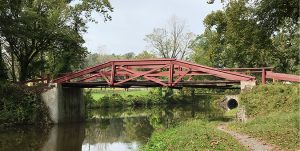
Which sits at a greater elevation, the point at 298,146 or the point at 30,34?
the point at 30,34

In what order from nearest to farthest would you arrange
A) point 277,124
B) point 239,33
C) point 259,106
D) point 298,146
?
1. point 298,146
2. point 277,124
3. point 259,106
4. point 239,33

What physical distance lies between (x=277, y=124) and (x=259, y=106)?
215 inches

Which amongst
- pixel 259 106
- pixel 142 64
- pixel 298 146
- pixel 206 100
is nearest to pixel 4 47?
pixel 142 64

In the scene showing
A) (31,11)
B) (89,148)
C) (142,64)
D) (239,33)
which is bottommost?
(89,148)

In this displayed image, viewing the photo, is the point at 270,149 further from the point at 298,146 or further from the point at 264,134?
the point at 264,134

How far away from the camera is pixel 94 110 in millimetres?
50406

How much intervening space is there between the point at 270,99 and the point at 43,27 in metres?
20.4

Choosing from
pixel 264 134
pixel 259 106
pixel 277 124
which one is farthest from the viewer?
pixel 259 106

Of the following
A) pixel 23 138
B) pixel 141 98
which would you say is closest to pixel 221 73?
pixel 23 138

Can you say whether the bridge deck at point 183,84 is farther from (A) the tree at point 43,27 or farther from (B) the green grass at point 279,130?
(B) the green grass at point 279,130

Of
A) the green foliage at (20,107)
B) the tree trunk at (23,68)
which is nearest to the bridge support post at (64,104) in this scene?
the green foliage at (20,107)

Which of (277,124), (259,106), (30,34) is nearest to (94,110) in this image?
(30,34)

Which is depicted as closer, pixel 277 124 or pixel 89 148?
pixel 277 124

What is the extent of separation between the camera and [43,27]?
33.4 meters
